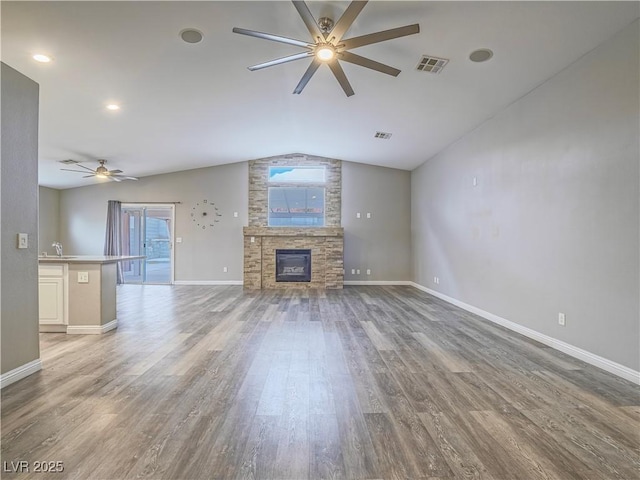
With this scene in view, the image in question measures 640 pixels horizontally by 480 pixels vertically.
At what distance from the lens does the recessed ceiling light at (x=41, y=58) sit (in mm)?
3156

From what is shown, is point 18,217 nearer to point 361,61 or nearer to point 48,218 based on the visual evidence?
point 361,61

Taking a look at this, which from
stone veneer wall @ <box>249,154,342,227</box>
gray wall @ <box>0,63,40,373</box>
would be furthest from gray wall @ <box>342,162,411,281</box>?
gray wall @ <box>0,63,40,373</box>


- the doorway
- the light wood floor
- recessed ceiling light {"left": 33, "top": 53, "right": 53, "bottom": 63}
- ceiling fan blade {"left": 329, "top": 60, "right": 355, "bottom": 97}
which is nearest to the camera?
the light wood floor

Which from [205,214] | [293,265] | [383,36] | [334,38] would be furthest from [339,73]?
[205,214]

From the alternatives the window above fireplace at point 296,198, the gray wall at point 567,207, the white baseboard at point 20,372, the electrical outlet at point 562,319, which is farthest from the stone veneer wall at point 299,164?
the white baseboard at point 20,372

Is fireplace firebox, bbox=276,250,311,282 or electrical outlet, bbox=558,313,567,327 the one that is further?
fireplace firebox, bbox=276,250,311,282

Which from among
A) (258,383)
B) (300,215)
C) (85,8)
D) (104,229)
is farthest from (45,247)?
(258,383)

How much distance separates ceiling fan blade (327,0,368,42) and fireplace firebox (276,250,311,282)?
5556 mm

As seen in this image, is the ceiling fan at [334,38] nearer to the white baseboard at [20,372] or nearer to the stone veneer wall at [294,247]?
the white baseboard at [20,372]

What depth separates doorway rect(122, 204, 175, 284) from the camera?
326 inches

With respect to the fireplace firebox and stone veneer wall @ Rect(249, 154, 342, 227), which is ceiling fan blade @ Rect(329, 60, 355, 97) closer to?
stone veneer wall @ Rect(249, 154, 342, 227)

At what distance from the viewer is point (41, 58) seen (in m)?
3.21

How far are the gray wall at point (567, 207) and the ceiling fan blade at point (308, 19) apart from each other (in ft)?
8.30

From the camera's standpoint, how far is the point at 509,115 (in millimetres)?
4172
